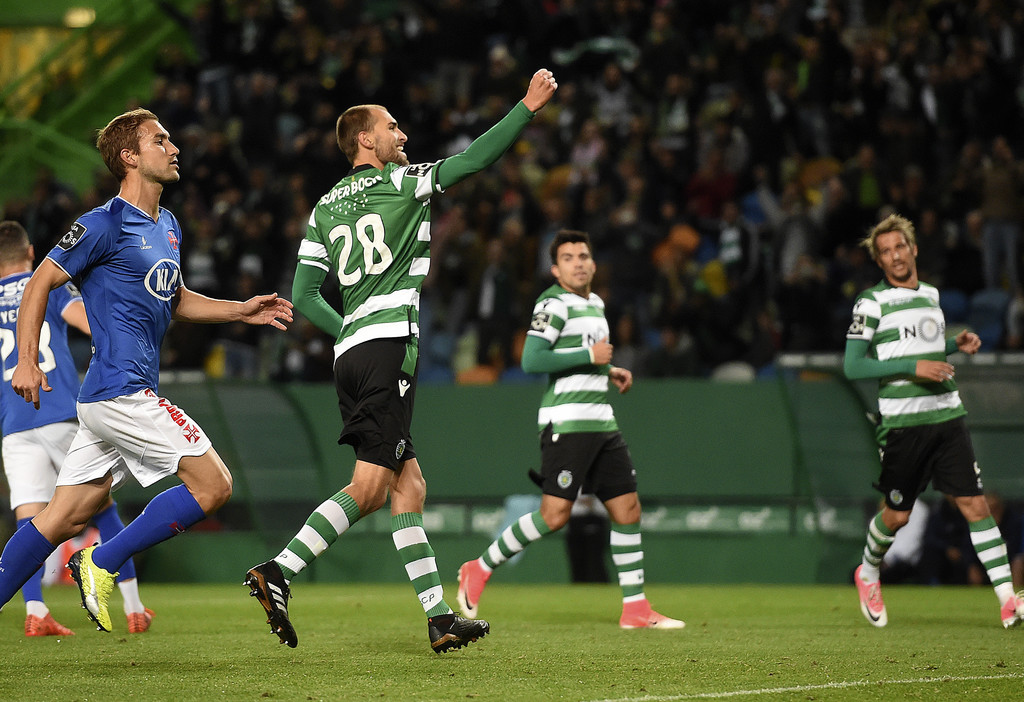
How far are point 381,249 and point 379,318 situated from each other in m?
0.34

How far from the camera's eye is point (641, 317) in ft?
49.1

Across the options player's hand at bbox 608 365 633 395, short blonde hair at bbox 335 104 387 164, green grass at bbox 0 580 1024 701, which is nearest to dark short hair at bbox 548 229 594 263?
player's hand at bbox 608 365 633 395

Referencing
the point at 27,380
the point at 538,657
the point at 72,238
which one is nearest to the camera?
the point at 27,380

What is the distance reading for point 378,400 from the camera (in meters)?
6.02

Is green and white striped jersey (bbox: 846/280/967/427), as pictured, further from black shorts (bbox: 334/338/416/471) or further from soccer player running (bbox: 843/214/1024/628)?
black shorts (bbox: 334/338/416/471)

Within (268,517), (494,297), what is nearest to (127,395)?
(268,517)

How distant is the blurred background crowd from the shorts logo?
8763 millimetres

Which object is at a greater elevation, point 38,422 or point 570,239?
point 570,239

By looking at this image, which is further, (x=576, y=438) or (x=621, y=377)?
(x=621, y=377)

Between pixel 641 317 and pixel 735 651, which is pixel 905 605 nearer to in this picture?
pixel 735 651

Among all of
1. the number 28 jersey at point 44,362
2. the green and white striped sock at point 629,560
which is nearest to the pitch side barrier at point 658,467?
the green and white striped sock at point 629,560

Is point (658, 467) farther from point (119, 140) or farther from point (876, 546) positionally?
point (119, 140)

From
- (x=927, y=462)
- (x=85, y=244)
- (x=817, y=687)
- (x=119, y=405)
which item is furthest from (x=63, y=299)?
(x=927, y=462)

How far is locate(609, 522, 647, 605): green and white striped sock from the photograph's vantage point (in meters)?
8.11
